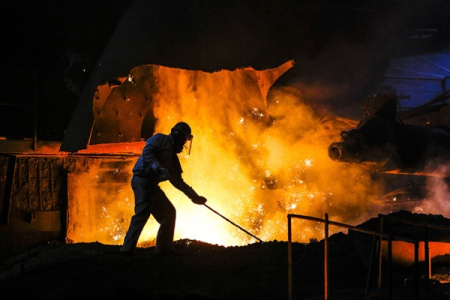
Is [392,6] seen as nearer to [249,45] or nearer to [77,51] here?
[249,45]

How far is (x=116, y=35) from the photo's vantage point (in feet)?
23.8

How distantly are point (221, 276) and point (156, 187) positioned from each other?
161 cm

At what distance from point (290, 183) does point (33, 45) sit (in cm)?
653

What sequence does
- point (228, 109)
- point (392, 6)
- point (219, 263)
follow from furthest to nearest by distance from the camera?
point (228, 109), point (392, 6), point (219, 263)

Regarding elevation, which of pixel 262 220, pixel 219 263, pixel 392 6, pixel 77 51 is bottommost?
pixel 219 263

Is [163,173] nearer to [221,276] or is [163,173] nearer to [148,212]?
[148,212]

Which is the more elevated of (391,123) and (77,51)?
(77,51)

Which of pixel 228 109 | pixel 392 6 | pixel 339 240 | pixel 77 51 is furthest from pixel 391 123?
pixel 77 51

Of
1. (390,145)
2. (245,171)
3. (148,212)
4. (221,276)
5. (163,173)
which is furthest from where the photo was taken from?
(245,171)

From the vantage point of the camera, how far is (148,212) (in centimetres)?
565

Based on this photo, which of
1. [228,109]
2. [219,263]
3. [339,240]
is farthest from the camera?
[228,109]

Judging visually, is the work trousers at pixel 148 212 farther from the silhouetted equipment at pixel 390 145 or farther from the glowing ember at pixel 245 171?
the glowing ember at pixel 245 171

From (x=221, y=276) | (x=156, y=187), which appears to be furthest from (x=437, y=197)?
(x=156, y=187)

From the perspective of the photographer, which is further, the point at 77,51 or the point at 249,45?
the point at 77,51
